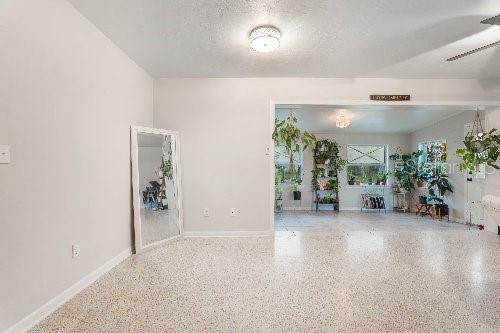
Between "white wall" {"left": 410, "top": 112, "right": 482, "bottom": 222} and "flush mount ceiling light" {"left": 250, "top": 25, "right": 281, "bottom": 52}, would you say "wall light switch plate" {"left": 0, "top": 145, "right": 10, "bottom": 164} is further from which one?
"white wall" {"left": 410, "top": 112, "right": 482, "bottom": 222}

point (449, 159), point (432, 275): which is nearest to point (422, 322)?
point (432, 275)

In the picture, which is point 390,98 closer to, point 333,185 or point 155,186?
point 155,186

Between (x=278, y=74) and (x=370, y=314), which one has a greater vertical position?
(x=278, y=74)

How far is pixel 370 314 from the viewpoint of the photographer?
205 cm

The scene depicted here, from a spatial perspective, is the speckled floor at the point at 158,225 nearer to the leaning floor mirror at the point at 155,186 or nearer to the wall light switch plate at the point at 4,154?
the leaning floor mirror at the point at 155,186

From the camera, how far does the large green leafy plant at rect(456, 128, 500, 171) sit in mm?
4473

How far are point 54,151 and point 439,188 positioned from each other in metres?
7.32

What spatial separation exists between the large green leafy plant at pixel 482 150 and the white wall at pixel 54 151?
552 centimetres

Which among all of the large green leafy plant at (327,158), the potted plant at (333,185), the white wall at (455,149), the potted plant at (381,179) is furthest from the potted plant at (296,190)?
the white wall at (455,149)

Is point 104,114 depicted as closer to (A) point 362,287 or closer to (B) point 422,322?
(A) point 362,287

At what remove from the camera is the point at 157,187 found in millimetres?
3873

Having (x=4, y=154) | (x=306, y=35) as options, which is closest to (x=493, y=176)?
(x=306, y=35)

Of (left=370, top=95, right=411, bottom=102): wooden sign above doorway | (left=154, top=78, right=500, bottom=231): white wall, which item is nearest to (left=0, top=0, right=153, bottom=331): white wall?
(left=154, top=78, right=500, bottom=231): white wall

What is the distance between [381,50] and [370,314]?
290cm
